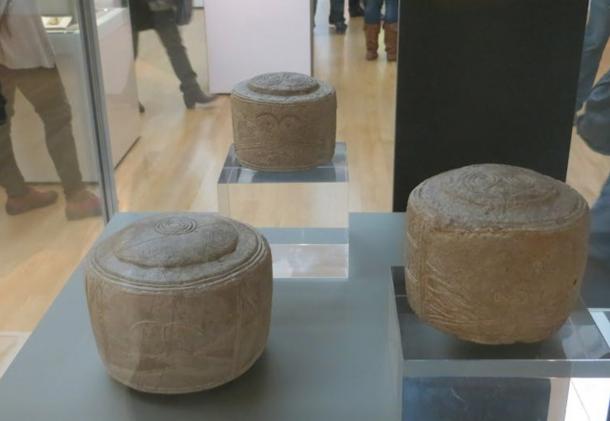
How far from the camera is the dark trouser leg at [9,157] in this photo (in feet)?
8.50

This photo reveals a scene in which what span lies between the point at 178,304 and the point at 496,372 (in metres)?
0.53

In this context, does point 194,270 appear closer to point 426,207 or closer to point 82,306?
point 426,207

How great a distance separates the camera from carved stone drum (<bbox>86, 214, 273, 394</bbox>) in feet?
4.06

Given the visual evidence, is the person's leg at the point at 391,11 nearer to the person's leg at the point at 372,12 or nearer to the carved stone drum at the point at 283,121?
the person's leg at the point at 372,12

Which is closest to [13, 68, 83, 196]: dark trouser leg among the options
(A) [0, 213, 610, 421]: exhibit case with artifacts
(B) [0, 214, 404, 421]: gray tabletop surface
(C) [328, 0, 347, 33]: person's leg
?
(B) [0, 214, 404, 421]: gray tabletop surface

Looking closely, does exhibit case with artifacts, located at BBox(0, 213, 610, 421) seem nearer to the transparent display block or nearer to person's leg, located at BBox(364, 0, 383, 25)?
the transparent display block

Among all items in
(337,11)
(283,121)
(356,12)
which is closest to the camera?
(283,121)

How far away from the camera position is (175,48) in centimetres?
354

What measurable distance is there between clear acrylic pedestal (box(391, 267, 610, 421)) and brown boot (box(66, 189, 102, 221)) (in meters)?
1.79

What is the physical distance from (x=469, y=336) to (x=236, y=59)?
2311mm

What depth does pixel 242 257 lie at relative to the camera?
4.31 ft

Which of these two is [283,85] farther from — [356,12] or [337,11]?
[356,12]

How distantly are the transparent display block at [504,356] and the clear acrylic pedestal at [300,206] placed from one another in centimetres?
54

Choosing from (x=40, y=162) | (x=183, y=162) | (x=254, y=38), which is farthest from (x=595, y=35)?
(x=40, y=162)
